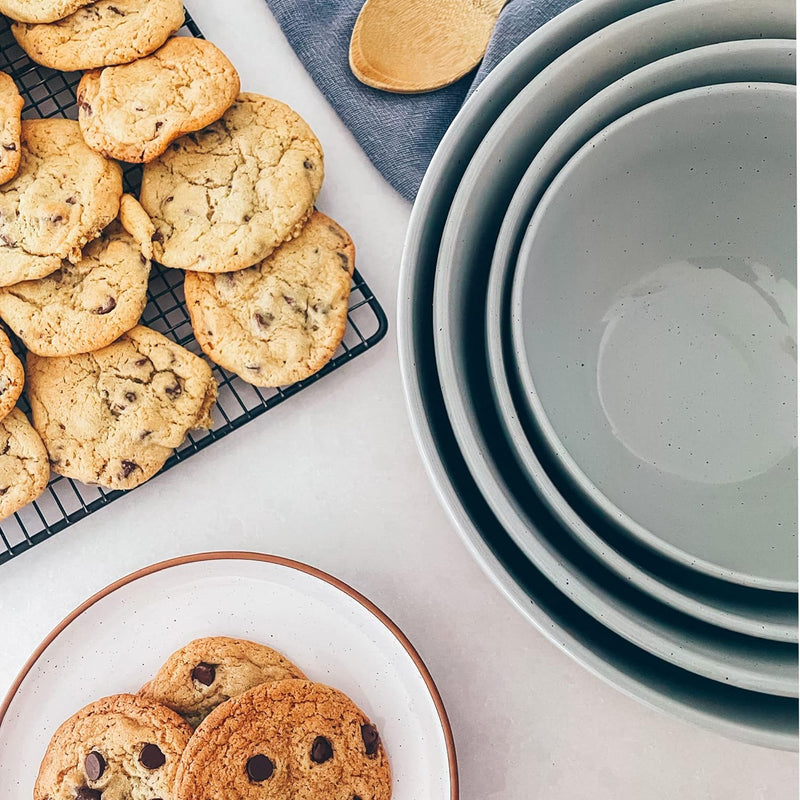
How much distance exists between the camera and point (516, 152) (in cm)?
60

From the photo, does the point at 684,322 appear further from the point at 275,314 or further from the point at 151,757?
the point at 151,757

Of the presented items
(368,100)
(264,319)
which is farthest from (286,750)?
(368,100)

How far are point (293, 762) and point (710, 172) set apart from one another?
64 cm

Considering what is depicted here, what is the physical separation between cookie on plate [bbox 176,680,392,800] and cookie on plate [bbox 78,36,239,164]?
0.52 meters

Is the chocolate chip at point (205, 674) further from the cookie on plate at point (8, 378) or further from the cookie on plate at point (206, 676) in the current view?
the cookie on plate at point (8, 378)

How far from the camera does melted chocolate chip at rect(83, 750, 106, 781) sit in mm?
701

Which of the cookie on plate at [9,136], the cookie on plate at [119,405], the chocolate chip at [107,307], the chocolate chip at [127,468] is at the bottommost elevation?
the chocolate chip at [127,468]

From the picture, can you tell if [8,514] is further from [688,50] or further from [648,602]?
[688,50]

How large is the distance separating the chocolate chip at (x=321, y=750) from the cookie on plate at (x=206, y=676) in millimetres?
66

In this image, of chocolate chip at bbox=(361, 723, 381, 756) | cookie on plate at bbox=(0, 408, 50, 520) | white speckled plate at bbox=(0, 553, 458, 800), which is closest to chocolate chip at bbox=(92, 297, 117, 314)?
cookie on plate at bbox=(0, 408, 50, 520)

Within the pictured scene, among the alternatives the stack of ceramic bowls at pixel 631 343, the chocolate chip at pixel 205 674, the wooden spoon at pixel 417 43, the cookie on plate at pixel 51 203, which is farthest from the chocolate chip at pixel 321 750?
the wooden spoon at pixel 417 43

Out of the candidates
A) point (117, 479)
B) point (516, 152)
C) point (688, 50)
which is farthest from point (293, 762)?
point (688, 50)

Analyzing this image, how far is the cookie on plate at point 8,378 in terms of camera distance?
2.39 ft

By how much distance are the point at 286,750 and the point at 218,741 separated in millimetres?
65
